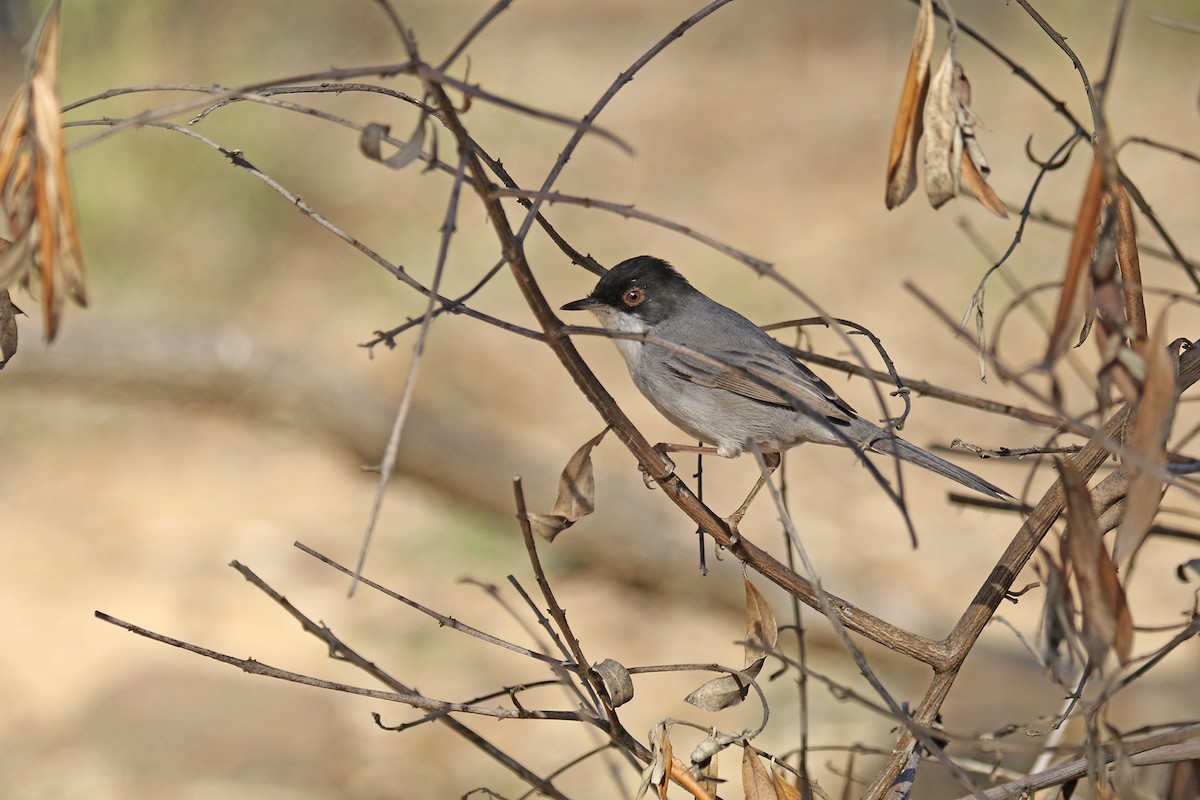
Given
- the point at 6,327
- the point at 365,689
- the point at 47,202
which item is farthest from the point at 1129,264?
the point at 6,327

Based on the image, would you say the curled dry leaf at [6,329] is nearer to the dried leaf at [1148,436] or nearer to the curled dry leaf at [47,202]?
the curled dry leaf at [47,202]

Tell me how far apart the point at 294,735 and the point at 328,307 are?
6150 mm

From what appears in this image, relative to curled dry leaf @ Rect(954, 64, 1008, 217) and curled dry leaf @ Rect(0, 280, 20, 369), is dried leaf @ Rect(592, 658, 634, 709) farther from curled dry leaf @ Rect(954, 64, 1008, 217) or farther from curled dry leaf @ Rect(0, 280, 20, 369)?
curled dry leaf @ Rect(0, 280, 20, 369)

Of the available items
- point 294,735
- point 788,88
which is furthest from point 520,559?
point 788,88

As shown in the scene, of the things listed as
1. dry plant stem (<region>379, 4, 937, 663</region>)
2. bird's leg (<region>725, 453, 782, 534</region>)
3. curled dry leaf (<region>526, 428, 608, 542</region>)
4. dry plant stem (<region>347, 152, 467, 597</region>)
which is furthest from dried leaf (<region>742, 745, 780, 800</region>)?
dry plant stem (<region>347, 152, 467, 597</region>)

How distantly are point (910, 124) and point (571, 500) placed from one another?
0.91m

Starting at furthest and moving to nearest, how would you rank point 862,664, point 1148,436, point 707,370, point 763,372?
point 707,370 → point 763,372 → point 862,664 → point 1148,436

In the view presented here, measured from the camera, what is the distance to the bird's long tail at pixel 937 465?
3.00 meters

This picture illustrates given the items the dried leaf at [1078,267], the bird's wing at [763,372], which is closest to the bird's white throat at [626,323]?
the bird's wing at [763,372]

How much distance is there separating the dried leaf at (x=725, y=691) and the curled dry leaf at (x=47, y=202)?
1.27 meters

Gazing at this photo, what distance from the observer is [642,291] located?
13.6ft

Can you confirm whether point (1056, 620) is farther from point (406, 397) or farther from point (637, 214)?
point (406, 397)

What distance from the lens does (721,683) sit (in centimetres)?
222

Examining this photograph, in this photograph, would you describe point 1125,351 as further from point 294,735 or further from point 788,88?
point 788,88
